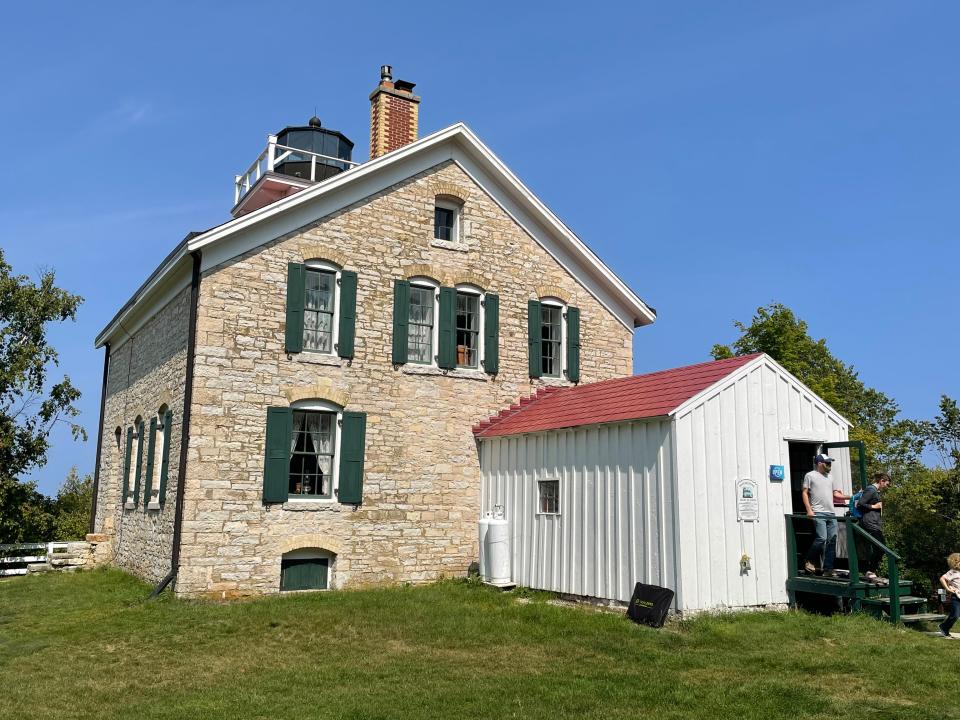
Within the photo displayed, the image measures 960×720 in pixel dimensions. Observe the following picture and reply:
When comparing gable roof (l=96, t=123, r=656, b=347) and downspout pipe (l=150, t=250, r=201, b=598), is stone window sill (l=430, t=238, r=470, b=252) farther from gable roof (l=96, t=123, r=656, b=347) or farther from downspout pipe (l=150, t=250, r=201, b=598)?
downspout pipe (l=150, t=250, r=201, b=598)

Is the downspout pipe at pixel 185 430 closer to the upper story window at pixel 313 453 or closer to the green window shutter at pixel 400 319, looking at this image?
the upper story window at pixel 313 453

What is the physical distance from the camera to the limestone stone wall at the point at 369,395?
12844mm

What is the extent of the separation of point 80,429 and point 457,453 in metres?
12.5

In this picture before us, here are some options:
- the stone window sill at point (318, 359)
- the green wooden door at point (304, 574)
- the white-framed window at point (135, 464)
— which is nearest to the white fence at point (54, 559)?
the white-framed window at point (135, 464)

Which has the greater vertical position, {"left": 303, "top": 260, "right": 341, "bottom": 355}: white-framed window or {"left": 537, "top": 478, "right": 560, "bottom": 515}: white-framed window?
{"left": 303, "top": 260, "right": 341, "bottom": 355}: white-framed window

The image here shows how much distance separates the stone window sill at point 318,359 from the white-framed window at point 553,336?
14.6 feet

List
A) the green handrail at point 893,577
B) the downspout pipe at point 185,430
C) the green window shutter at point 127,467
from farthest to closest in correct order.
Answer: the green window shutter at point 127,467 < the downspout pipe at point 185,430 < the green handrail at point 893,577

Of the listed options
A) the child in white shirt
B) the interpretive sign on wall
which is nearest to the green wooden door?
the interpretive sign on wall

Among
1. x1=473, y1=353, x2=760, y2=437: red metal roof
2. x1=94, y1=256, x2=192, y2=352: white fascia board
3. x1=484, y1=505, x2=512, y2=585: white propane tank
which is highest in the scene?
x1=94, y1=256, x2=192, y2=352: white fascia board

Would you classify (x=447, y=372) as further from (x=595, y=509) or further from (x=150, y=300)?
(x=150, y=300)

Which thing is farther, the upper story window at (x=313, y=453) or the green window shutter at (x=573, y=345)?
the green window shutter at (x=573, y=345)

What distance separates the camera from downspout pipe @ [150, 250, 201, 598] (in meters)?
12.5

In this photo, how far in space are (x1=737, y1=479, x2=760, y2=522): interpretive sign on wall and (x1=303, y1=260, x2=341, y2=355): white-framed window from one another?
715cm

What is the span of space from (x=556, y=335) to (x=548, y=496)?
14.9ft
